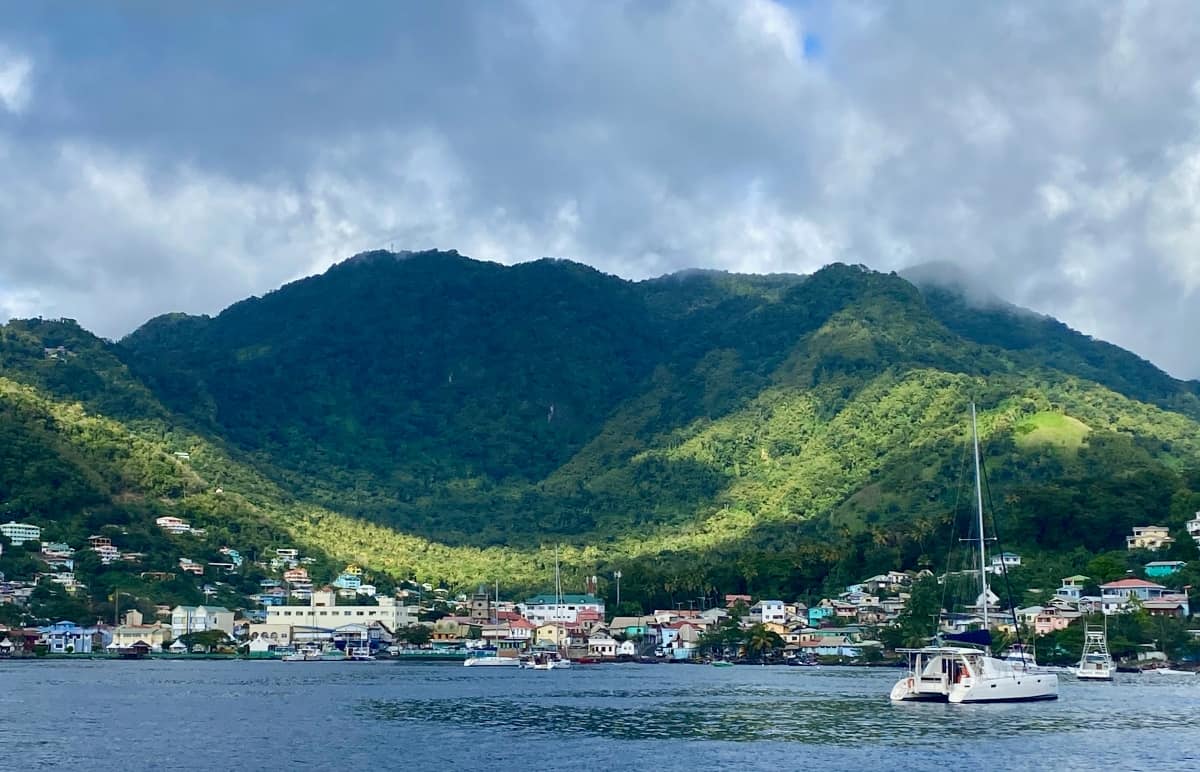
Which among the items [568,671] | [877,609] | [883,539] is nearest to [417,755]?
[568,671]

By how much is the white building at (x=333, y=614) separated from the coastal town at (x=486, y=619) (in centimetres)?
15

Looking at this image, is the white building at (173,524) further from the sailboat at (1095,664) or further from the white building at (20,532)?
the sailboat at (1095,664)

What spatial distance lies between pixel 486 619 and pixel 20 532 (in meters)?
47.7

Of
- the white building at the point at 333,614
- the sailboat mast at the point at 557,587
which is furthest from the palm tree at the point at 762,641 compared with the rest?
the white building at the point at 333,614

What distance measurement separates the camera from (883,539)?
13362 cm

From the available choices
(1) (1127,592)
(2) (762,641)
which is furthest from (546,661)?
(1) (1127,592)

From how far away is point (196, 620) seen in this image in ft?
432

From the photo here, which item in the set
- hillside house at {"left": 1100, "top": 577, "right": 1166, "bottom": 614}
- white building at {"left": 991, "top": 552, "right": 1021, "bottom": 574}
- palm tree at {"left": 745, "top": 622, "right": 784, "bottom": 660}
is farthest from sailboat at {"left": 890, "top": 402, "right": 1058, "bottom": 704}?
palm tree at {"left": 745, "top": 622, "right": 784, "bottom": 660}

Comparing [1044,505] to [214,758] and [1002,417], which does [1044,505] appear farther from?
[214,758]

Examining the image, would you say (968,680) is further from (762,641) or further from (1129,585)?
(762,641)

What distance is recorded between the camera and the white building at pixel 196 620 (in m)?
130

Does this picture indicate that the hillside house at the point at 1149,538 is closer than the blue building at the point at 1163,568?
No

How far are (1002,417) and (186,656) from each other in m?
99.9

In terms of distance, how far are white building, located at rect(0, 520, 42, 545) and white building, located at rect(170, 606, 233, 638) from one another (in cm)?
1892
